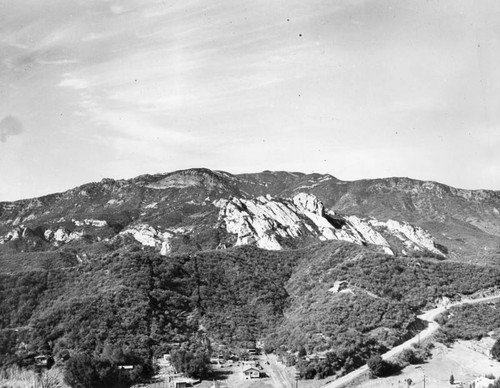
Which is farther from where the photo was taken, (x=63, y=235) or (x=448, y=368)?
(x=63, y=235)

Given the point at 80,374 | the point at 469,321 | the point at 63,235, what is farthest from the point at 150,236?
the point at 469,321

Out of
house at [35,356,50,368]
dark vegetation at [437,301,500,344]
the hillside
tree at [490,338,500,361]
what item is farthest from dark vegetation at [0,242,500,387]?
tree at [490,338,500,361]

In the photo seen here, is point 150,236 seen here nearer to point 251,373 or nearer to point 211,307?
point 211,307

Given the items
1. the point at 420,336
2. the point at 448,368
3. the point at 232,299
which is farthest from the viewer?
the point at 232,299

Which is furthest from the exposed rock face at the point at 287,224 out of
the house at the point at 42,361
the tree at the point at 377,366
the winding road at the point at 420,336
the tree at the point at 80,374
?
the tree at the point at 80,374

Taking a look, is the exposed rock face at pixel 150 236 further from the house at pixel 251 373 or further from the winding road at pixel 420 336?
the house at pixel 251 373

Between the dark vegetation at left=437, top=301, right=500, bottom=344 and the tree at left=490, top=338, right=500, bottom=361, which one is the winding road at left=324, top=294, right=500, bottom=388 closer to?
the dark vegetation at left=437, top=301, right=500, bottom=344
